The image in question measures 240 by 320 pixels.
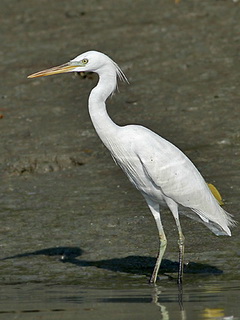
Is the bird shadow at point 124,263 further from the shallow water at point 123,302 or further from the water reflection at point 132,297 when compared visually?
the shallow water at point 123,302

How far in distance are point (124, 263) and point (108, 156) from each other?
10.9ft

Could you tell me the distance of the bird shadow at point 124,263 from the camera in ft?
26.1

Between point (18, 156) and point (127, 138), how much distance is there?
12.0 feet

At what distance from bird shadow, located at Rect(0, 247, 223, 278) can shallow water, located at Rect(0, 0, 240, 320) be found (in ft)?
0.06

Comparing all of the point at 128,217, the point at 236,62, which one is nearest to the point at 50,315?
the point at 128,217

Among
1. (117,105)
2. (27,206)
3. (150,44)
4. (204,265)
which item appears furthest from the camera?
(150,44)

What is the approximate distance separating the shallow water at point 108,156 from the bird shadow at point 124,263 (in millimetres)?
17

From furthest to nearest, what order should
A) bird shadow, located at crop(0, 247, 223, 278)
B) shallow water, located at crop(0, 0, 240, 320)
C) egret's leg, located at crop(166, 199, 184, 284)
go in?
bird shadow, located at crop(0, 247, 223, 278) < egret's leg, located at crop(166, 199, 184, 284) < shallow water, located at crop(0, 0, 240, 320)

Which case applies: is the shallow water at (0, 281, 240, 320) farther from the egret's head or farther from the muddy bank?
the egret's head

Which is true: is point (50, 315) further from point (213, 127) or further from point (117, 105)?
point (117, 105)

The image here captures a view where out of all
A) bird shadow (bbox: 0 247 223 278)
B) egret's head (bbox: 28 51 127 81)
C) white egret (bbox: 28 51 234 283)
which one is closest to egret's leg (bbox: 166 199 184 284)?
white egret (bbox: 28 51 234 283)

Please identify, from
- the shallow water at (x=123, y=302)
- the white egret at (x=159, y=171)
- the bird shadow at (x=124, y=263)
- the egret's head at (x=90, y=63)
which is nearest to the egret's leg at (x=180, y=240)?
the white egret at (x=159, y=171)

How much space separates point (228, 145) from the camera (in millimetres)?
11180

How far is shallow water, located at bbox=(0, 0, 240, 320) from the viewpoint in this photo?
6941mm
